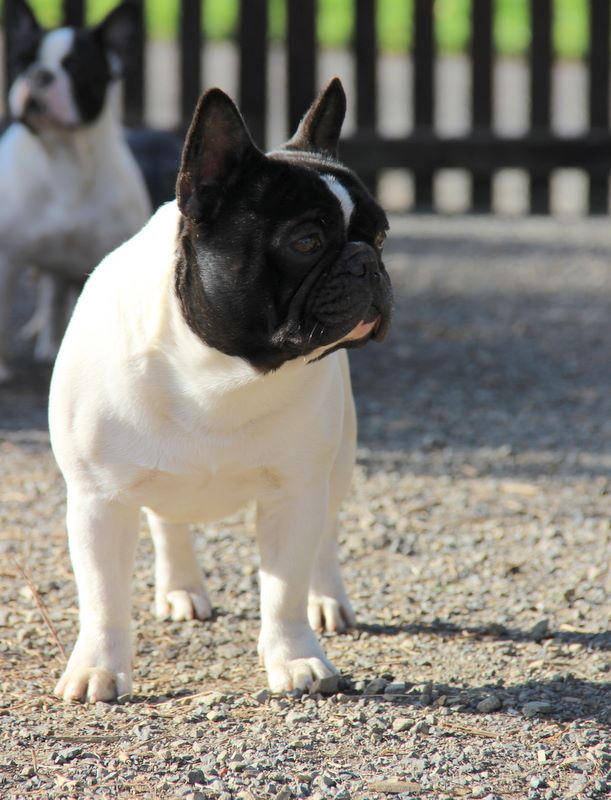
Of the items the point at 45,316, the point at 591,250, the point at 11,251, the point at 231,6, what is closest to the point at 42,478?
the point at 11,251

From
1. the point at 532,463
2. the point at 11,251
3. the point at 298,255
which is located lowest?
the point at 532,463

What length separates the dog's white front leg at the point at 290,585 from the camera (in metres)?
2.94

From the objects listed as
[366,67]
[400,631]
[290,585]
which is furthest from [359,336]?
[366,67]

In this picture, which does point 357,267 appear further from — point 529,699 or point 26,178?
point 26,178

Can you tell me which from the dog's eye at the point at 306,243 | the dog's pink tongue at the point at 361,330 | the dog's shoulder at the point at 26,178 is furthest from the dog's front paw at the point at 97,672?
the dog's shoulder at the point at 26,178

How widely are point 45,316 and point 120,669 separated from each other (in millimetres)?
3836

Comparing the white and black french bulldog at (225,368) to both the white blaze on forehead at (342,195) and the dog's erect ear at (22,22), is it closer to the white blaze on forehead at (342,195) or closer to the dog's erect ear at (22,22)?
the white blaze on forehead at (342,195)

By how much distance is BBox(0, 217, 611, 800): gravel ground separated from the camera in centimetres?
259

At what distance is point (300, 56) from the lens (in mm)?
9938

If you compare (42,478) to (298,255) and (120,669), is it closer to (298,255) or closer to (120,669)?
(120,669)

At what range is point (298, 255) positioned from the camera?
2.70 meters

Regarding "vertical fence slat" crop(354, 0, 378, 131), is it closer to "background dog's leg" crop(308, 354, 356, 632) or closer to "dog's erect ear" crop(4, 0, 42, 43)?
"dog's erect ear" crop(4, 0, 42, 43)

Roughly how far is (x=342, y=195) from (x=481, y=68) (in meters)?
7.72

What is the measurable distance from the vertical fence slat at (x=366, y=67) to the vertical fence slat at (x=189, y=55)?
1.22 metres
